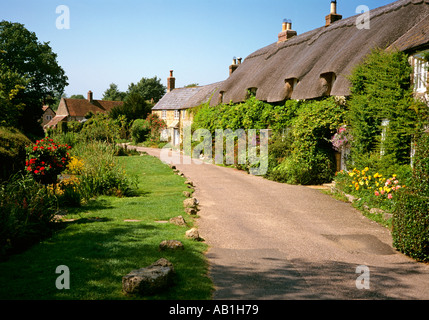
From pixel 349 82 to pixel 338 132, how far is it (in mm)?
1897

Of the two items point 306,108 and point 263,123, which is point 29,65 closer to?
point 263,123

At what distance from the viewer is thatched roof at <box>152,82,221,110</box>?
3722cm

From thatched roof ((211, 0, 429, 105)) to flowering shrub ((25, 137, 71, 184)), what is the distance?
33.5ft

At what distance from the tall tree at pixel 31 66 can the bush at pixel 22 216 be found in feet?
97.4

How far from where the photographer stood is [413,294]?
16.5 feet

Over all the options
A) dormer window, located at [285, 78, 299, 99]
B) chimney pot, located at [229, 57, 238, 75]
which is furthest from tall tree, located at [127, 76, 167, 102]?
dormer window, located at [285, 78, 299, 99]

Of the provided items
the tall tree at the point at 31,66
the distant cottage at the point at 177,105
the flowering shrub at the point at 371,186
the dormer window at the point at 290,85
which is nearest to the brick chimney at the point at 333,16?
the dormer window at the point at 290,85

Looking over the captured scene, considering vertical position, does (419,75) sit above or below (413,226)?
above

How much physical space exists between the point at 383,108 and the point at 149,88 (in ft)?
214

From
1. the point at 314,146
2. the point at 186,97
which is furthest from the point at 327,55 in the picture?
the point at 186,97

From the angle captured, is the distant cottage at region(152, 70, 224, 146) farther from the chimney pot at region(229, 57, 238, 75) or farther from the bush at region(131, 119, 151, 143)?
the chimney pot at region(229, 57, 238, 75)

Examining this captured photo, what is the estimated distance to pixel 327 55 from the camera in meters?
16.7

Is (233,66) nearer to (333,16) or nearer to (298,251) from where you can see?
(333,16)
